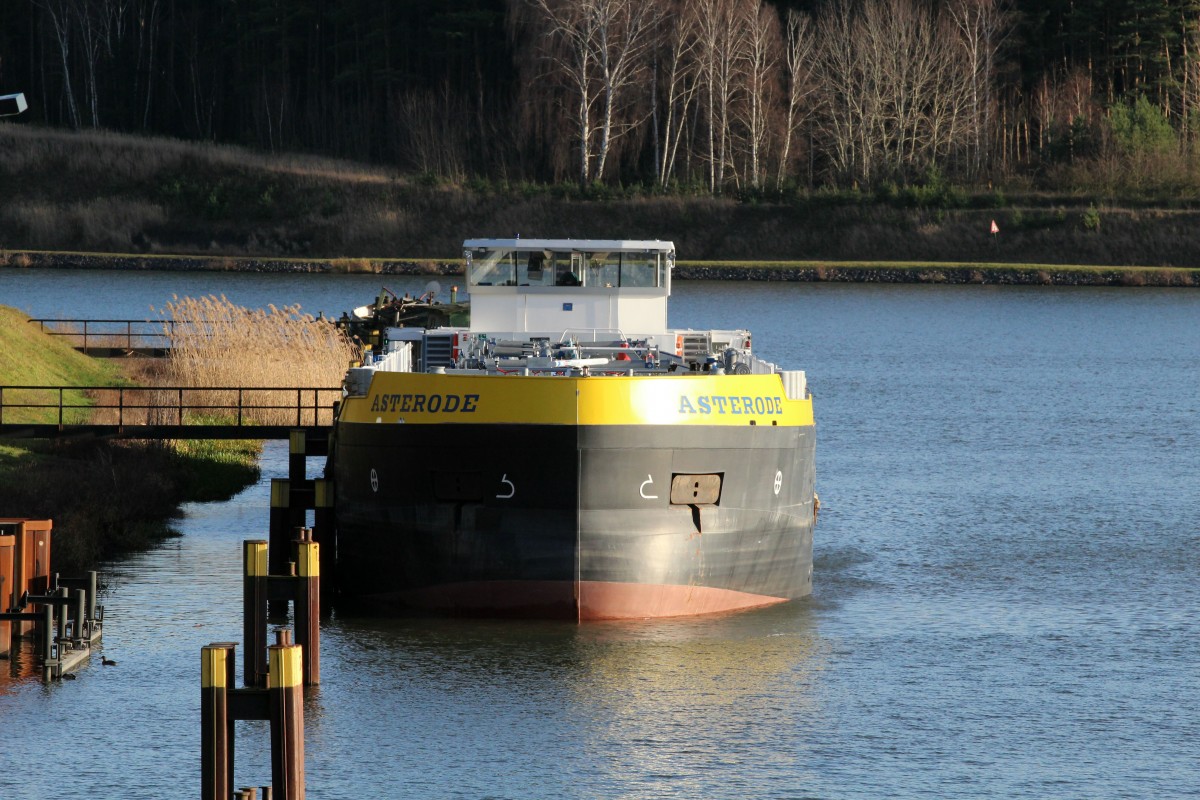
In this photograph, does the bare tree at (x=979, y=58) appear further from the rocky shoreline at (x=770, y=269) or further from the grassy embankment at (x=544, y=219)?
the rocky shoreline at (x=770, y=269)

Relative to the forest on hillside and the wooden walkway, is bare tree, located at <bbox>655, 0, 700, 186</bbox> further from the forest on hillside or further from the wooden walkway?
the wooden walkway

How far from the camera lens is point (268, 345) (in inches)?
1593

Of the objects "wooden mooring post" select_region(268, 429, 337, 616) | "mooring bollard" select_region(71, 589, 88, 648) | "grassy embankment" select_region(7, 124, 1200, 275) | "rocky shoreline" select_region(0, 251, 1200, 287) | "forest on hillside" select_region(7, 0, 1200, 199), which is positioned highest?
"forest on hillside" select_region(7, 0, 1200, 199)

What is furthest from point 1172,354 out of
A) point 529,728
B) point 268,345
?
point 529,728

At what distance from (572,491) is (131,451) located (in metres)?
13.6

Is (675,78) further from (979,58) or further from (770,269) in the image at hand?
(979,58)

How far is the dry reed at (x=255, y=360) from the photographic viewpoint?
3791 centimetres

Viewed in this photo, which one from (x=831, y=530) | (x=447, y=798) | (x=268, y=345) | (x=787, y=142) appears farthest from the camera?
(x=787, y=142)

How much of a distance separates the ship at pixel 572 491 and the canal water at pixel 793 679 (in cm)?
53

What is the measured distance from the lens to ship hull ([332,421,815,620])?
21.4m

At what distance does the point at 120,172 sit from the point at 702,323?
165 feet

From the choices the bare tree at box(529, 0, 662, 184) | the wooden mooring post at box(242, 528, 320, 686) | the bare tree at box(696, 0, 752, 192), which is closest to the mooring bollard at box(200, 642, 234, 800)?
the wooden mooring post at box(242, 528, 320, 686)

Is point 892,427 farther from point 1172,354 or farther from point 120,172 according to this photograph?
point 120,172

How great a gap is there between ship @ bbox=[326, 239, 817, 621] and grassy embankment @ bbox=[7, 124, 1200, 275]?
2920 inches
